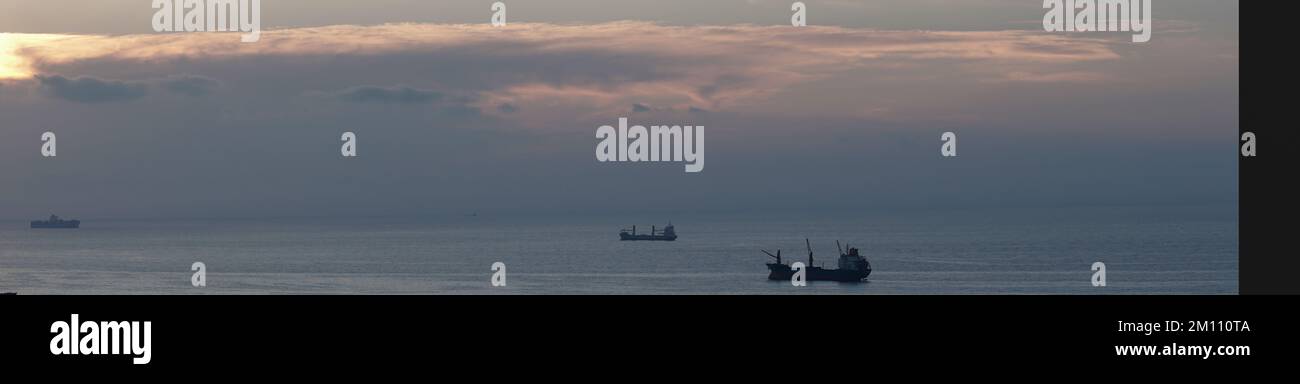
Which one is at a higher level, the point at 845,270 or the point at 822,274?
the point at 845,270

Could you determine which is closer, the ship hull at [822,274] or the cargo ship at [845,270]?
the cargo ship at [845,270]

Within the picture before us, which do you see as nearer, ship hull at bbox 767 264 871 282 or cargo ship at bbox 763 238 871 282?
Answer: cargo ship at bbox 763 238 871 282

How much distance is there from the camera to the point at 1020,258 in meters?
198

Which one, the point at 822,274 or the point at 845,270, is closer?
the point at 822,274

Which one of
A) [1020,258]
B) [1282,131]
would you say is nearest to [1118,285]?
[1020,258]
